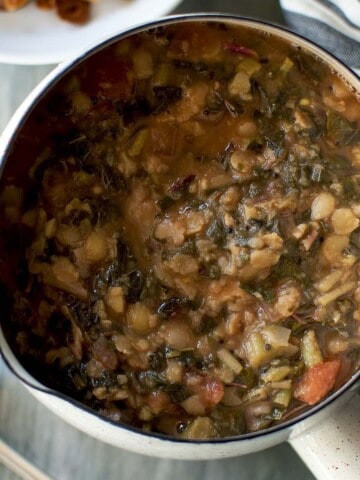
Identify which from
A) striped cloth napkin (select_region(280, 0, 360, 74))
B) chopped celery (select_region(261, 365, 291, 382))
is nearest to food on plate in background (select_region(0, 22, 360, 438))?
chopped celery (select_region(261, 365, 291, 382))

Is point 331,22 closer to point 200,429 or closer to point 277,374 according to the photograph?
point 277,374

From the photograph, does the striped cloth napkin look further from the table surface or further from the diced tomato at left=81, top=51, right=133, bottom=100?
the table surface

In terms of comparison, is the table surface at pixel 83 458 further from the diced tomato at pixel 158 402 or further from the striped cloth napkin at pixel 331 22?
the striped cloth napkin at pixel 331 22

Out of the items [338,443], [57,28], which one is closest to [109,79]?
[57,28]

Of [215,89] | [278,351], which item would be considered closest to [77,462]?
[278,351]

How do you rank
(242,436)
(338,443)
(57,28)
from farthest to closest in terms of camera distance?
(57,28) → (338,443) → (242,436)

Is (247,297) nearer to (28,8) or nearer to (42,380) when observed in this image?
(42,380)
